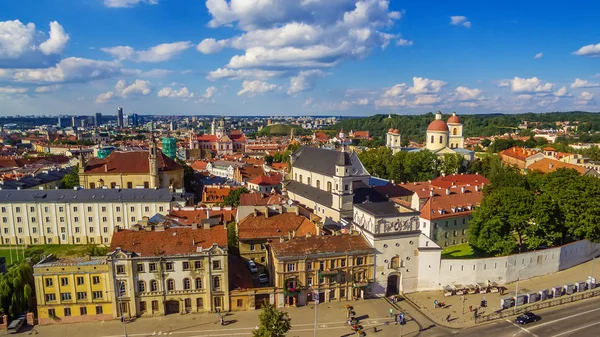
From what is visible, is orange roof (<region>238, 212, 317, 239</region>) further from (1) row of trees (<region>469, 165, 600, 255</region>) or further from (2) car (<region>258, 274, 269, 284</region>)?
(1) row of trees (<region>469, 165, 600, 255</region>)

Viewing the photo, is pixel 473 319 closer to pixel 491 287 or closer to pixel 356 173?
pixel 491 287

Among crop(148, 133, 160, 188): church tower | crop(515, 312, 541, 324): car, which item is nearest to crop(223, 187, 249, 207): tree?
crop(148, 133, 160, 188): church tower

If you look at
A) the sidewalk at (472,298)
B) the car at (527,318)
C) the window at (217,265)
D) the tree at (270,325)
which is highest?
the window at (217,265)

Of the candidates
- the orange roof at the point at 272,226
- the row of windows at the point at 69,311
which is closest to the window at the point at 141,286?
the row of windows at the point at 69,311

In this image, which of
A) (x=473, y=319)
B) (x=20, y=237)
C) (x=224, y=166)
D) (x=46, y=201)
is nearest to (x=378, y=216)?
(x=473, y=319)

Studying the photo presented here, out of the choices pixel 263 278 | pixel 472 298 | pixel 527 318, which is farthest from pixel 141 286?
pixel 527 318

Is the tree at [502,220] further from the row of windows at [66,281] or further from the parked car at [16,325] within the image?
the parked car at [16,325]
